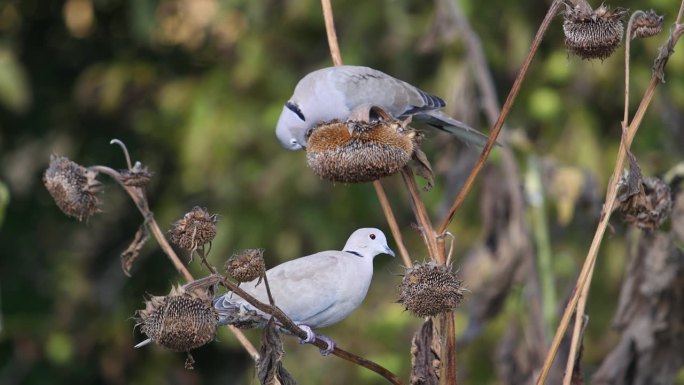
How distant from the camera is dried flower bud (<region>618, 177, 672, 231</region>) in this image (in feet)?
8.55

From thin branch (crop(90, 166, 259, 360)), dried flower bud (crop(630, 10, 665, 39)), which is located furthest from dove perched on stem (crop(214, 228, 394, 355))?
dried flower bud (crop(630, 10, 665, 39))

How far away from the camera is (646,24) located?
251 centimetres

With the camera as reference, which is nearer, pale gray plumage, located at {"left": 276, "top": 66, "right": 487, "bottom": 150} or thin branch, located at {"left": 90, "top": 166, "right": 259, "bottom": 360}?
thin branch, located at {"left": 90, "top": 166, "right": 259, "bottom": 360}

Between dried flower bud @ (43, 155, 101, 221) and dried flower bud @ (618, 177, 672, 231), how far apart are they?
1155mm

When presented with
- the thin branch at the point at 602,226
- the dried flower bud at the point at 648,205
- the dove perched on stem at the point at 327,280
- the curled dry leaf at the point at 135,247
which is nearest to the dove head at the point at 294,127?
the dove perched on stem at the point at 327,280

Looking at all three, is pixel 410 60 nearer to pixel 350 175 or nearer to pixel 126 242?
pixel 126 242

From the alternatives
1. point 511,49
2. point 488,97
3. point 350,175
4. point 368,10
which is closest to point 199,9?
point 368,10

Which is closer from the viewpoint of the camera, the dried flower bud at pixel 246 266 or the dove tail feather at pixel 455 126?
the dried flower bud at pixel 246 266

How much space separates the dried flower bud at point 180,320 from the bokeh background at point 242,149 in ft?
8.96

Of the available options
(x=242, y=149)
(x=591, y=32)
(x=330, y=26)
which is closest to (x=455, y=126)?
(x=330, y=26)

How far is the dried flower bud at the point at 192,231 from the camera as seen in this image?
2.23 metres

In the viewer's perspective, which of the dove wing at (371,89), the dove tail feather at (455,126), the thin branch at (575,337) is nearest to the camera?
the thin branch at (575,337)

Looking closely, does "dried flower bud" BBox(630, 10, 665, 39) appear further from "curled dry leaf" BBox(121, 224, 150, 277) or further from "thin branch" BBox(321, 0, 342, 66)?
"curled dry leaf" BBox(121, 224, 150, 277)

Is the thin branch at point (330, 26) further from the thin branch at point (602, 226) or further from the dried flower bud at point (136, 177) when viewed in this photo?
the thin branch at point (602, 226)
